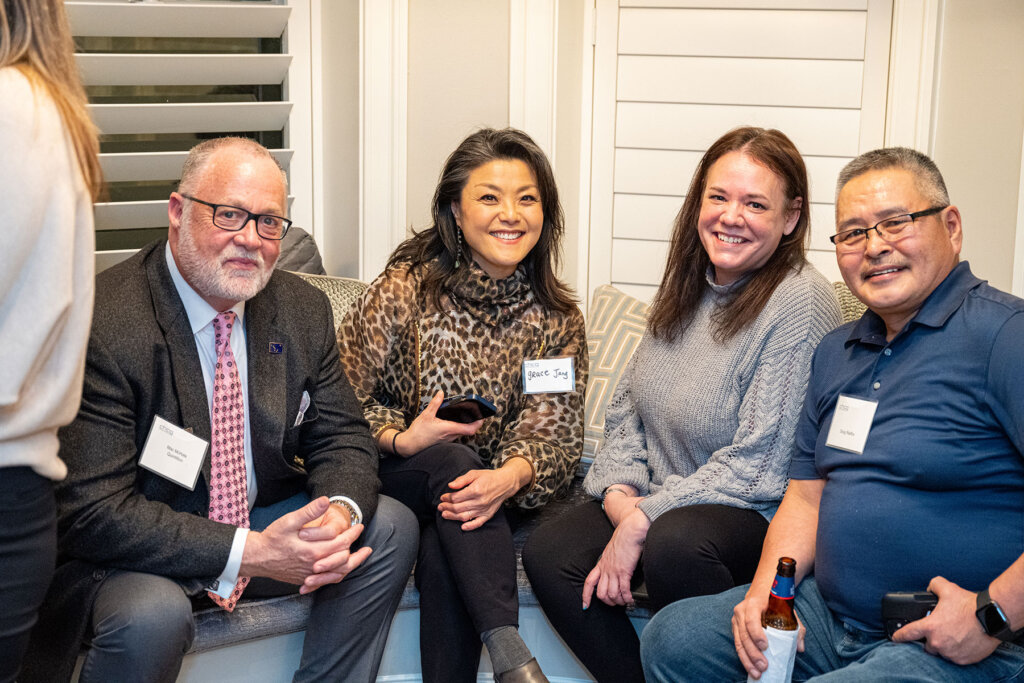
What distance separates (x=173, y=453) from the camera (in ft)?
6.24

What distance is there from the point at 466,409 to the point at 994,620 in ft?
3.81

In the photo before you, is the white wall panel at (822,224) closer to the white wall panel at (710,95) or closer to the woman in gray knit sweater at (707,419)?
the white wall panel at (710,95)

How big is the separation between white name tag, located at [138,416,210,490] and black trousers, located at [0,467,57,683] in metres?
0.47

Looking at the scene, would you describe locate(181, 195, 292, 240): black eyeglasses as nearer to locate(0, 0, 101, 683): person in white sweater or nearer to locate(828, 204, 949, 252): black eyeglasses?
locate(0, 0, 101, 683): person in white sweater

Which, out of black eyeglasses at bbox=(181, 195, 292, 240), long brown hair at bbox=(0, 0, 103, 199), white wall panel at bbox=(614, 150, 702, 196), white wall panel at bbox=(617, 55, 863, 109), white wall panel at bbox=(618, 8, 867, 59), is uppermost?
white wall panel at bbox=(618, 8, 867, 59)

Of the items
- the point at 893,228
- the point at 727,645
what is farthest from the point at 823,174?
the point at 727,645

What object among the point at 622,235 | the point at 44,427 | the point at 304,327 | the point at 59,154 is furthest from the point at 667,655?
the point at 622,235

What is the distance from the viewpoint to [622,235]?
3.39 m

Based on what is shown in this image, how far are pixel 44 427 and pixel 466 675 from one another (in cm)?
112

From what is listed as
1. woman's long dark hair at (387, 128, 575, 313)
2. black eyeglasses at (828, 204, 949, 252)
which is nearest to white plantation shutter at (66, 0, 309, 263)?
woman's long dark hair at (387, 128, 575, 313)

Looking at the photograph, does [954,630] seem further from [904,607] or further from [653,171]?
[653,171]

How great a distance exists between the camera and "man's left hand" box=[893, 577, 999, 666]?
1.58 meters

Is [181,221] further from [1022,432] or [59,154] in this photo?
[1022,432]

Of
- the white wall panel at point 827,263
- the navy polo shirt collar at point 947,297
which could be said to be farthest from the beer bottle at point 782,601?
the white wall panel at point 827,263
